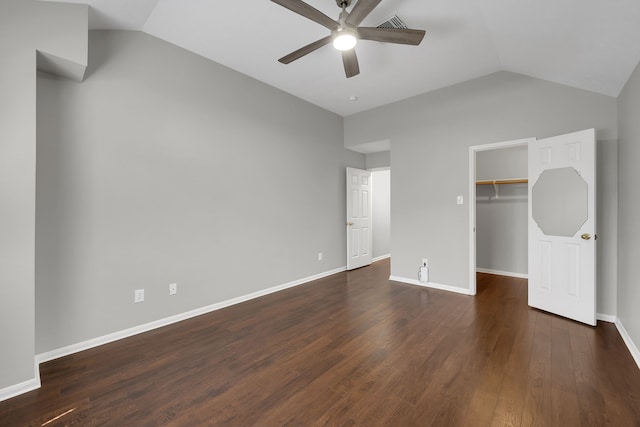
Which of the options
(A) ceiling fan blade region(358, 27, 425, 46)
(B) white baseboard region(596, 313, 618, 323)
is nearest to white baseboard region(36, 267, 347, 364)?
(A) ceiling fan blade region(358, 27, 425, 46)

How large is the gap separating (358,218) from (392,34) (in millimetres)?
3769

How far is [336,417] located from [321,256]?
3.31m

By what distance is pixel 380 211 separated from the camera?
6887 millimetres

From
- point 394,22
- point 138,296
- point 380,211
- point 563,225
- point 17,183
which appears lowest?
point 138,296

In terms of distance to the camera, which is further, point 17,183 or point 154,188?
point 154,188

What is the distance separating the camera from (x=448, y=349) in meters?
2.42

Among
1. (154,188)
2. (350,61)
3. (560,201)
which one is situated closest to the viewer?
(350,61)

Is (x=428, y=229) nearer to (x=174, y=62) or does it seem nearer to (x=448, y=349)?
(x=448, y=349)

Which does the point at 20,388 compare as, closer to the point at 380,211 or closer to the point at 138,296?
the point at 138,296

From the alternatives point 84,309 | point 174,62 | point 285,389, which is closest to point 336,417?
point 285,389

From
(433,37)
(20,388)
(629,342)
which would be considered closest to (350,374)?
(20,388)

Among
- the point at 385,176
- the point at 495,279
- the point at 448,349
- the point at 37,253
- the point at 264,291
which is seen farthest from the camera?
the point at 385,176

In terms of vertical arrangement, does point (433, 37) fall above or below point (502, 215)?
above

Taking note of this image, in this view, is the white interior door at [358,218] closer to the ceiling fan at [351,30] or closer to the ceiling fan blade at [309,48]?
the ceiling fan blade at [309,48]
